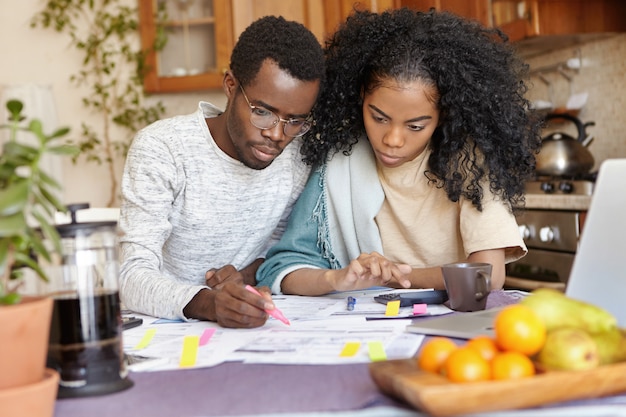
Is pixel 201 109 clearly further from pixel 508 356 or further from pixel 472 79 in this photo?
pixel 508 356

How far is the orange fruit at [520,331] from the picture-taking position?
842 millimetres

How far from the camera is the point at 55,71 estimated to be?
4.41 metres

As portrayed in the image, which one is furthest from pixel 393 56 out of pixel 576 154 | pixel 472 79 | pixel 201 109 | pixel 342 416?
pixel 576 154

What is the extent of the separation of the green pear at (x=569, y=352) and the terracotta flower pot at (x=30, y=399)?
1.65 ft

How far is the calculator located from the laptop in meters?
0.28

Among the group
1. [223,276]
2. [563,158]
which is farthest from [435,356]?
[563,158]

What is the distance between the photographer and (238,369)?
1.00 m

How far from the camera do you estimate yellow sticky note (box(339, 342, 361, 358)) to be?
41.1 inches

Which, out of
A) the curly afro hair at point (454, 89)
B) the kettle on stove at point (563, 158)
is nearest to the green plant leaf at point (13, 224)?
the curly afro hair at point (454, 89)

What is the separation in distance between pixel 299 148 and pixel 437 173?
343 mm

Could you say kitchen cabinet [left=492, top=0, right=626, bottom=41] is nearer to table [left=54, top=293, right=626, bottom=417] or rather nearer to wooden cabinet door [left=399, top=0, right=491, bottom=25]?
wooden cabinet door [left=399, top=0, right=491, bottom=25]

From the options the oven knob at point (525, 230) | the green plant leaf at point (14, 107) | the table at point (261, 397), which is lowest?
the table at point (261, 397)

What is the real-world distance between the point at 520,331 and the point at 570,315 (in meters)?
0.08

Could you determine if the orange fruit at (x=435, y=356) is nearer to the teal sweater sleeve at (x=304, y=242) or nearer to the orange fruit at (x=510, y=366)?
the orange fruit at (x=510, y=366)
